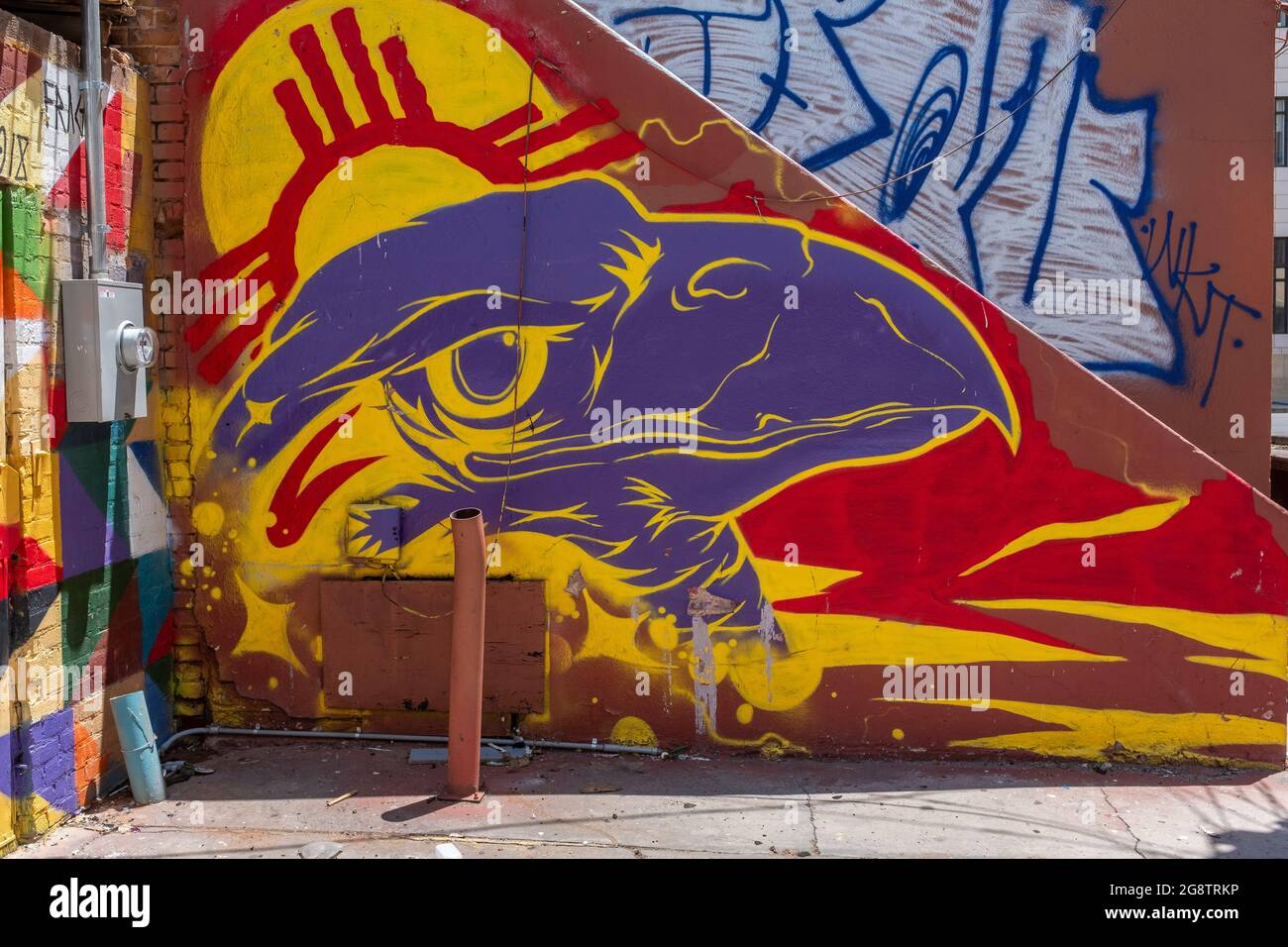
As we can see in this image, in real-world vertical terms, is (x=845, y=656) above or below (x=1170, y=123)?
below

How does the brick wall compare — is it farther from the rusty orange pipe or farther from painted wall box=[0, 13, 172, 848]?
the rusty orange pipe

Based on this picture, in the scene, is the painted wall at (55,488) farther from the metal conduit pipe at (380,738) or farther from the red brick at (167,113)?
the metal conduit pipe at (380,738)

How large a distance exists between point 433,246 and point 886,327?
7.30ft

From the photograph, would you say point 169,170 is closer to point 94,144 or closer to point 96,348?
point 94,144

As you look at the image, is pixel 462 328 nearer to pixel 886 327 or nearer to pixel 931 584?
pixel 886 327

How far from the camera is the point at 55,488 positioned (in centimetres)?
509

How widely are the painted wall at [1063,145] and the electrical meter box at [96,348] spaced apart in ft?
11.0

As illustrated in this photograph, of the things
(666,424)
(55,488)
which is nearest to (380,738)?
(55,488)

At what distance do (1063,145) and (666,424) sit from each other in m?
2.88

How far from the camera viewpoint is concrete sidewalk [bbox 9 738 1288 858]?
497 cm

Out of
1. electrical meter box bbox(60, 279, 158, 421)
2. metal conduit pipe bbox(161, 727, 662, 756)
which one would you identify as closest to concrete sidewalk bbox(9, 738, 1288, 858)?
metal conduit pipe bbox(161, 727, 662, 756)

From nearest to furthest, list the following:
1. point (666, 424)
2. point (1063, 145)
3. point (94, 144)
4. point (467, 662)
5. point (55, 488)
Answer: point (55, 488)
point (94, 144)
point (467, 662)
point (666, 424)
point (1063, 145)

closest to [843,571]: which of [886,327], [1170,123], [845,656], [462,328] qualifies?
[845,656]

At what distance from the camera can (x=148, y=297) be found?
19.8ft
